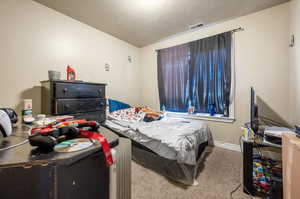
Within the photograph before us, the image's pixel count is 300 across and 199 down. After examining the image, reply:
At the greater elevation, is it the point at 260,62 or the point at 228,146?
the point at 260,62

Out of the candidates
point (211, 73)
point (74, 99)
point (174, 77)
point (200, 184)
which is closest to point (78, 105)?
point (74, 99)

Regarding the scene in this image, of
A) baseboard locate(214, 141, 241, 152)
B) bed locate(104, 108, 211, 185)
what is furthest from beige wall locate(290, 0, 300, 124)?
bed locate(104, 108, 211, 185)

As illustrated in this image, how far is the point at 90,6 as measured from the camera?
6.44 feet

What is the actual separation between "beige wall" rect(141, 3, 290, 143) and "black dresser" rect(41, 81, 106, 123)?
2233 mm

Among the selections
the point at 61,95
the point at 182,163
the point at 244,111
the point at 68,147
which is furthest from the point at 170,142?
the point at 244,111

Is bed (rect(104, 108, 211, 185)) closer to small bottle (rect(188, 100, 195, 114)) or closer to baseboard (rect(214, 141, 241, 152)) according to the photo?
baseboard (rect(214, 141, 241, 152))

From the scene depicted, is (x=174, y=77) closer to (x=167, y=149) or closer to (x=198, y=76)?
(x=198, y=76)

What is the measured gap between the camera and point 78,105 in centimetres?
166

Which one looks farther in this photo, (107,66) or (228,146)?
(107,66)

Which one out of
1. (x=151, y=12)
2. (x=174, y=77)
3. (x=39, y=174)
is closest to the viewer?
(x=39, y=174)

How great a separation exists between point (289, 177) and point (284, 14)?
93.8 inches

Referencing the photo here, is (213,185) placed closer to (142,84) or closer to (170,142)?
(170,142)

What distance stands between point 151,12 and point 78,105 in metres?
1.88

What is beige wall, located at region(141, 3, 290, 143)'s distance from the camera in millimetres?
1965
